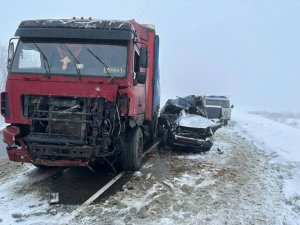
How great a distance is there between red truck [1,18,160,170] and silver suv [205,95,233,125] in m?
18.6

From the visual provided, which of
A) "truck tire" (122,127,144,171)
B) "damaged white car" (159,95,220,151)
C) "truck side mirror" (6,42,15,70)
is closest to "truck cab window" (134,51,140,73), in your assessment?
"truck tire" (122,127,144,171)

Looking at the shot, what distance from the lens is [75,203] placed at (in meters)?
6.67

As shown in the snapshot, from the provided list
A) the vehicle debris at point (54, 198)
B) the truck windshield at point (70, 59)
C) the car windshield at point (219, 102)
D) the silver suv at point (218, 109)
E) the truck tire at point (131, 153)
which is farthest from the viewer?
the car windshield at point (219, 102)

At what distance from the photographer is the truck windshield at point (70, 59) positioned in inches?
305

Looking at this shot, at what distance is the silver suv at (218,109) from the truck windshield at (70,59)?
18.6 m

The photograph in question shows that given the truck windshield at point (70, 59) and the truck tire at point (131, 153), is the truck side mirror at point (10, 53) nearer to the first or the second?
the truck windshield at point (70, 59)

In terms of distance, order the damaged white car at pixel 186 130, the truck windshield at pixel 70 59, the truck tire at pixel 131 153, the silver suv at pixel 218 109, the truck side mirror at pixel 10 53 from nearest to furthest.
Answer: the truck windshield at pixel 70 59 < the truck side mirror at pixel 10 53 < the truck tire at pixel 131 153 < the damaged white car at pixel 186 130 < the silver suv at pixel 218 109

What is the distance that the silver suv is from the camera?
26.2m

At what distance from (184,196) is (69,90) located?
121 inches

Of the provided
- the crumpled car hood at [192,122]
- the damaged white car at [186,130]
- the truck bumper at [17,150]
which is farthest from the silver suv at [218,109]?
the truck bumper at [17,150]

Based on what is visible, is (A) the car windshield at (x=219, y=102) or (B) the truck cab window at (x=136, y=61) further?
(A) the car windshield at (x=219, y=102)

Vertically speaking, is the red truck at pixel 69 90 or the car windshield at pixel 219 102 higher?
the red truck at pixel 69 90

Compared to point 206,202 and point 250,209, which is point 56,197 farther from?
point 250,209

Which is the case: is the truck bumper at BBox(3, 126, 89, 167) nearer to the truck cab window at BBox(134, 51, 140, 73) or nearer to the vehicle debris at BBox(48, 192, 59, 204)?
the vehicle debris at BBox(48, 192, 59, 204)
